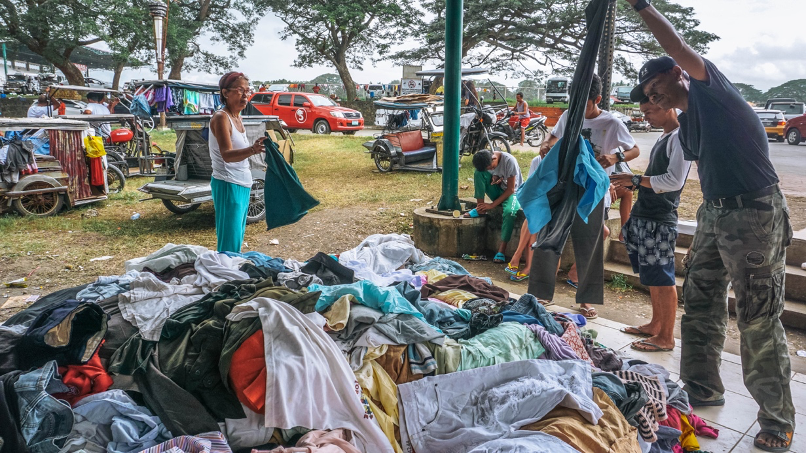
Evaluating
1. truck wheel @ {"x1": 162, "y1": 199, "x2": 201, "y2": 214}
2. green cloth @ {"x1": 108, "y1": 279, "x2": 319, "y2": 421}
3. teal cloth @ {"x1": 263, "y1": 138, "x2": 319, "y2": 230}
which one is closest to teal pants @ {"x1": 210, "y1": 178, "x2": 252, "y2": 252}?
teal cloth @ {"x1": 263, "y1": 138, "x2": 319, "y2": 230}

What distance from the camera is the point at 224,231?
4238 millimetres

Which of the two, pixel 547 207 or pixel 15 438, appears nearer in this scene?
pixel 15 438

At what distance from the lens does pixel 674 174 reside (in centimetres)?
335

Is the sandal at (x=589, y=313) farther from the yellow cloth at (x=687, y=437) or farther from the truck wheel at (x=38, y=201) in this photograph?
the truck wheel at (x=38, y=201)

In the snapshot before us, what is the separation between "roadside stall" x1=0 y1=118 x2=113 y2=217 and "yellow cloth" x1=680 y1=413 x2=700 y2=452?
8.59 m

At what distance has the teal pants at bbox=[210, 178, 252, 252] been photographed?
418 centimetres

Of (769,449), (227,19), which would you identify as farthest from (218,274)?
(227,19)

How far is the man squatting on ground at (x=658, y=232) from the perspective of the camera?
137 inches

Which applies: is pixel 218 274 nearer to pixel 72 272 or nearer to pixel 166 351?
pixel 166 351

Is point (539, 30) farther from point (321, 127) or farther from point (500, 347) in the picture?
point (500, 347)

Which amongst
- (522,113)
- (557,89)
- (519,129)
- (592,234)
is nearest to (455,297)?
(592,234)

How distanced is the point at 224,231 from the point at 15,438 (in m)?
2.30

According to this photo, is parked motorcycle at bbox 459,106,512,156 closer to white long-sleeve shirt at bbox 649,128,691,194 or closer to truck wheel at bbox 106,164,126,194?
truck wheel at bbox 106,164,126,194

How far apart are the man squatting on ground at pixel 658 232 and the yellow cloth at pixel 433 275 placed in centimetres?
142
